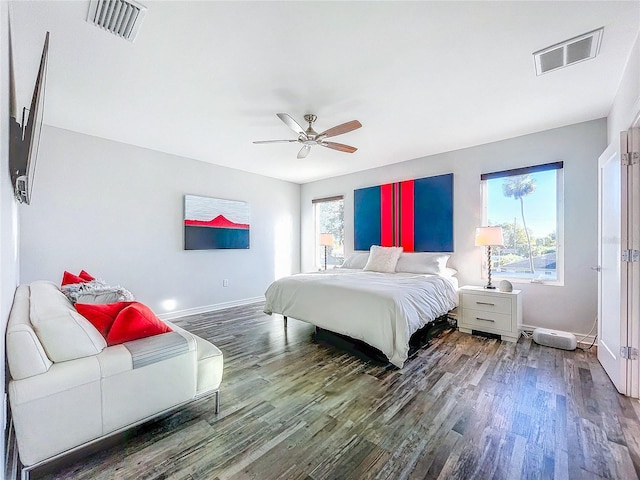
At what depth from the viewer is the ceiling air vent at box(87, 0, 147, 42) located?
1.58m

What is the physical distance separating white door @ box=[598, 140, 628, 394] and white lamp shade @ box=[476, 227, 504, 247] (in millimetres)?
859

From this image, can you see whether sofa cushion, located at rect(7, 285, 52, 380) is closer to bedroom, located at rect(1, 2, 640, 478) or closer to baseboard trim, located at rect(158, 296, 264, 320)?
bedroom, located at rect(1, 2, 640, 478)

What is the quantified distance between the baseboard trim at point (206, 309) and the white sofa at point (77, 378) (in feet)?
8.28

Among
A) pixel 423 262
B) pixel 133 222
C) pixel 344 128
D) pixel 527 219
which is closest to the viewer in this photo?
pixel 344 128

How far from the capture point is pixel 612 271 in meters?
2.29

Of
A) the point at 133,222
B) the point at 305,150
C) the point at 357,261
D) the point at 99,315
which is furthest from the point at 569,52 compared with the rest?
the point at 133,222

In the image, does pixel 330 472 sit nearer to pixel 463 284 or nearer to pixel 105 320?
pixel 105 320

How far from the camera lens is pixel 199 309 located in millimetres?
4434

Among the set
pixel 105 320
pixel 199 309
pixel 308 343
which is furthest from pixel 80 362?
pixel 199 309

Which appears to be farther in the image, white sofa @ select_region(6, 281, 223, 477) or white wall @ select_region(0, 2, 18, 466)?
white sofa @ select_region(6, 281, 223, 477)

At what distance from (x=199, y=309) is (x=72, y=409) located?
321cm

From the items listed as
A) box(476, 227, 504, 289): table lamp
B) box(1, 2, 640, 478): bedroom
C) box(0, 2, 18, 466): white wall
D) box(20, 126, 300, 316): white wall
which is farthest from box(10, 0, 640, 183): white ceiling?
box(476, 227, 504, 289): table lamp

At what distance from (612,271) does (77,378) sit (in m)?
3.76

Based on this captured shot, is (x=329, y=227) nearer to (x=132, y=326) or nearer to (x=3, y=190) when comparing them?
(x=132, y=326)
